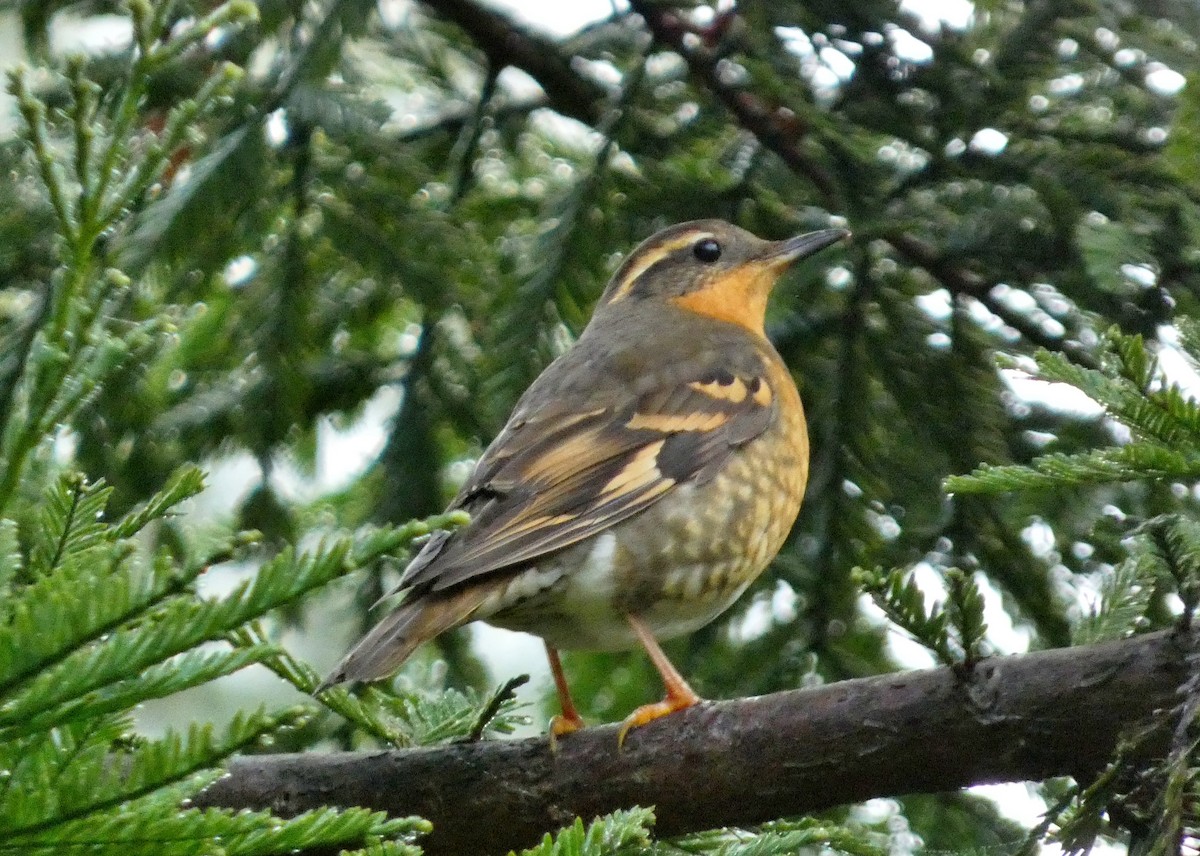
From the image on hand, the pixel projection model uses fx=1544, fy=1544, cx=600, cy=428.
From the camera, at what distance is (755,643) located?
183 inches

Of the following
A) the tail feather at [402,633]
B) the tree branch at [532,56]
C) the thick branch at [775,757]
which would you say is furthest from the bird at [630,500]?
the tree branch at [532,56]

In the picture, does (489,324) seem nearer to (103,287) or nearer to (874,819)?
(874,819)

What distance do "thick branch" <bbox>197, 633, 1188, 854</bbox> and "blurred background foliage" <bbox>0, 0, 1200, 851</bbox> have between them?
121 centimetres

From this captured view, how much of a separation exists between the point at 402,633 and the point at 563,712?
2.80 feet

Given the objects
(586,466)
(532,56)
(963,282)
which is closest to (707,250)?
(532,56)

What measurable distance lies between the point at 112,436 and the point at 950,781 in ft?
9.40

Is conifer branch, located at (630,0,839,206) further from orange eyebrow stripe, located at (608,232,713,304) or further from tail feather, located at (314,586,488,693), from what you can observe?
tail feather, located at (314,586,488,693)

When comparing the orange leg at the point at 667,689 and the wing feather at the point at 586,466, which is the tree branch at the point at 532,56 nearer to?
the wing feather at the point at 586,466

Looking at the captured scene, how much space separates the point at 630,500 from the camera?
4.28 m

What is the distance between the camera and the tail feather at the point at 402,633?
10.7ft

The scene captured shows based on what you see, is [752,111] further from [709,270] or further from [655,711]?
[655,711]

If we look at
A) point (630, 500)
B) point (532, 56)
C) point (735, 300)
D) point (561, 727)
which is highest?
point (532, 56)

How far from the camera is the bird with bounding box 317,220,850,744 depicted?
3787 mm

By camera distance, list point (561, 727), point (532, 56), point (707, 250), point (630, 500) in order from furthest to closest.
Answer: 1. point (707, 250)
2. point (532, 56)
3. point (630, 500)
4. point (561, 727)
